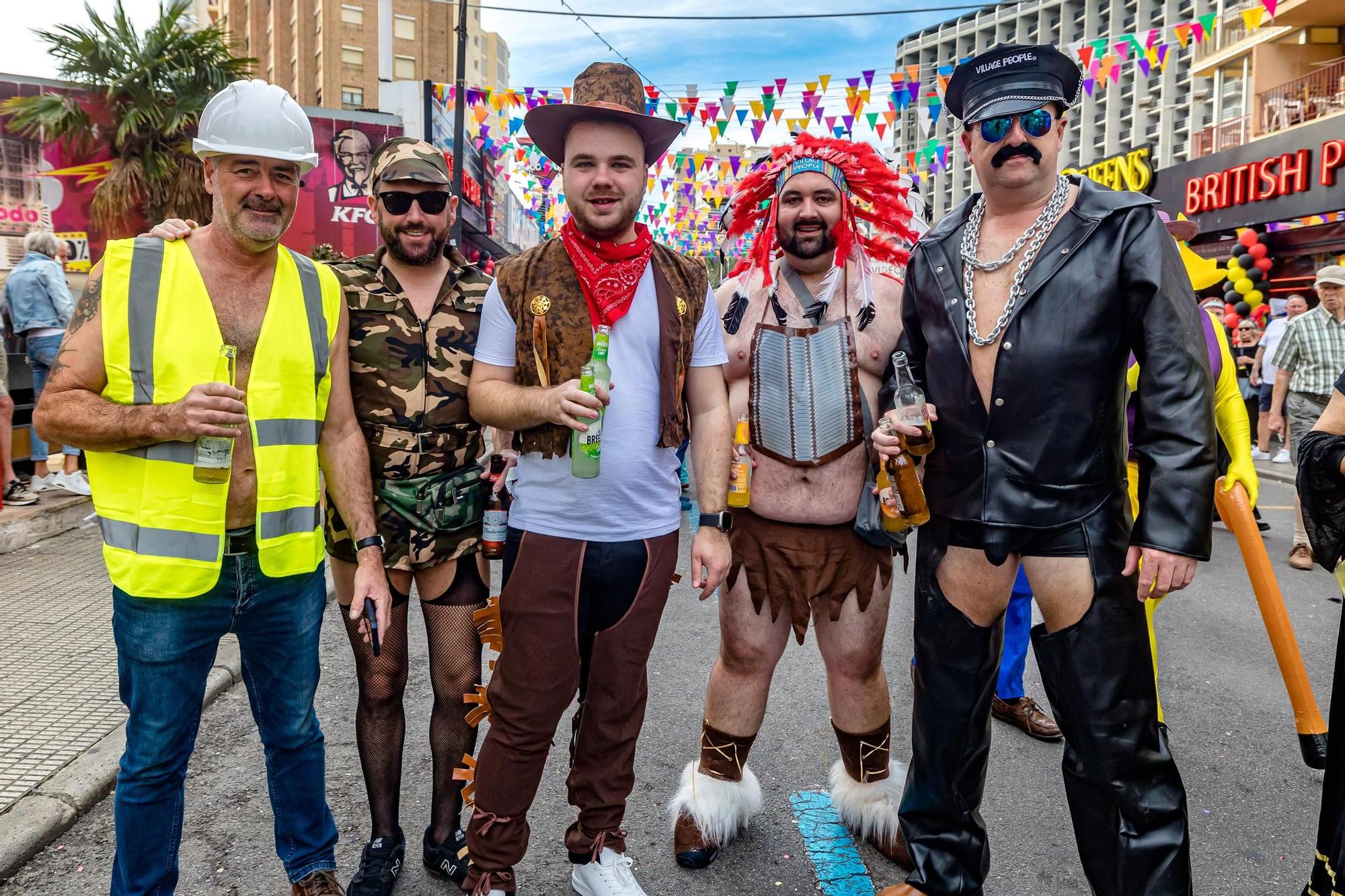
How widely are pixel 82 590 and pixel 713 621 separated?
383 centimetres

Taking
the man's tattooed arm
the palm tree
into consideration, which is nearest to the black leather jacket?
the man's tattooed arm

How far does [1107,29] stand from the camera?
3359 inches

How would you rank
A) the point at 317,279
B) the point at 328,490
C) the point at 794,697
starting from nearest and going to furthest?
the point at 317,279 < the point at 328,490 < the point at 794,697

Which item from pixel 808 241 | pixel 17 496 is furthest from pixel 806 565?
pixel 17 496

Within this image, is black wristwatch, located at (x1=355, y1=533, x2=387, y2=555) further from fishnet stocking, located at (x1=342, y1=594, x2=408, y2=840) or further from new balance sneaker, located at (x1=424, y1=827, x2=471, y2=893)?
new balance sneaker, located at (x1=424, y1=827, x2=471, y2=893)

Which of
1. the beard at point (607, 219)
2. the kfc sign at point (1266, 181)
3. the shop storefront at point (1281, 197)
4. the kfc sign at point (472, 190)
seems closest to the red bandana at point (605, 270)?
the beard at point (607, 219)

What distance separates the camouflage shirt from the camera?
2832 mm

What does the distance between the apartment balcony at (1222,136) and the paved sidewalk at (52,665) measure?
73.1ft

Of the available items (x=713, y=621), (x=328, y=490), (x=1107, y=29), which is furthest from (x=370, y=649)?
(x=1107, y=29)

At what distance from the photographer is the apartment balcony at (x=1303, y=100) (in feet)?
57.1

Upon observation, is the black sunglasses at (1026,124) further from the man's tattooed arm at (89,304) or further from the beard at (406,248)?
the man's tattooed arm at (89,304)

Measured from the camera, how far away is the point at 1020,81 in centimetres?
240

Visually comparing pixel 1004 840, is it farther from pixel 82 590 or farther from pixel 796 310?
pixel 82 590

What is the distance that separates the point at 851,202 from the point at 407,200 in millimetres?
1531
